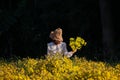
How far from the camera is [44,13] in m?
20.4

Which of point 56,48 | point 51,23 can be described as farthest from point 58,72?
point 51,23

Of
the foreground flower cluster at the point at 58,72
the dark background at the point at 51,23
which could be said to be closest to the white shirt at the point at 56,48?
the foreground flower cluster at the point at 58,72

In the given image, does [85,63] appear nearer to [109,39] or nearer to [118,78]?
[118,78]

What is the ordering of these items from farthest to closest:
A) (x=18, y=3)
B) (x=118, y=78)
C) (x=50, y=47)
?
(x=18, y=3) < (x=50, y=47) < (x=118, y=78)

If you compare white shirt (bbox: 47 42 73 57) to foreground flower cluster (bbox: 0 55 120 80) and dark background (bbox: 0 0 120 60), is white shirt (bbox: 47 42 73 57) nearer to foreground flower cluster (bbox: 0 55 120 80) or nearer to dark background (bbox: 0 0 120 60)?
foreground flower cluster (bbox: 0 55 120 80)

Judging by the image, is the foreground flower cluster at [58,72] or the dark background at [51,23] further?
the dark background at [51,23]

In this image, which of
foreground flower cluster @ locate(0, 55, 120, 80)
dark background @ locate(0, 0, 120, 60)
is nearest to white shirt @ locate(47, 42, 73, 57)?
foreground flower cluster @ locate(0, 55, 120, 80)

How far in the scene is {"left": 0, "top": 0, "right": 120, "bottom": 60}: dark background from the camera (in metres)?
18.3

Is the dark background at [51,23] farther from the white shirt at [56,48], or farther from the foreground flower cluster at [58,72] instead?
the foreground flower cluster at [58,72]

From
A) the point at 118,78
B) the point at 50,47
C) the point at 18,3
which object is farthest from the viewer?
the point at 18,3

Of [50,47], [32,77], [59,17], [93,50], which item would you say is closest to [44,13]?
[59,17]

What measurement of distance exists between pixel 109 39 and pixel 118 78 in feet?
33.5

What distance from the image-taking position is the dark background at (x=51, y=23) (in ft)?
60.1

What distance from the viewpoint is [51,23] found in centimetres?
2023
